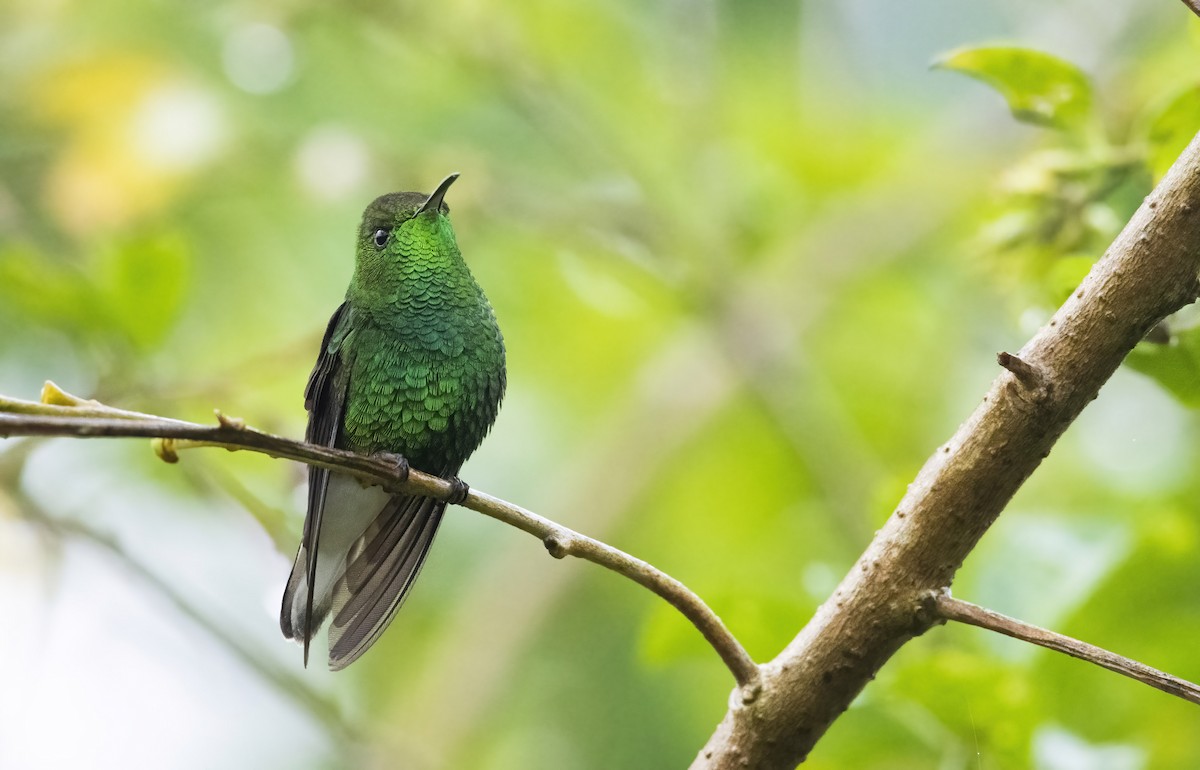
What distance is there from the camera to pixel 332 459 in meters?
1.48

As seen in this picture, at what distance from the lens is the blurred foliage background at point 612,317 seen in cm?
271

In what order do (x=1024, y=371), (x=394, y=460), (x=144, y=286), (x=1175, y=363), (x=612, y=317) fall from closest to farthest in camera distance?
(x=1024, y=371) < (x=1175, y=363) < (x=394, y=460) < (x=144, y=286) < (x=612, y=317)

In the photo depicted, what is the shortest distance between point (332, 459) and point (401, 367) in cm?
118

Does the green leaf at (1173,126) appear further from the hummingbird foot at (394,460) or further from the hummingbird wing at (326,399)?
the hummingbird wing at (326,399)

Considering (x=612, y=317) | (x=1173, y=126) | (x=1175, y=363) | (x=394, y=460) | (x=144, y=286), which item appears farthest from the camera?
(x=612, y=317)

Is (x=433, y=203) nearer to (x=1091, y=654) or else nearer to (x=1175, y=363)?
(x=1175, y=363)

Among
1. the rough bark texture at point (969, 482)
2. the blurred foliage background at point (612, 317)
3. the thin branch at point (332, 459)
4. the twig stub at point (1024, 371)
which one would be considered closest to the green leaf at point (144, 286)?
the blurred foliage background at point (612, 317)

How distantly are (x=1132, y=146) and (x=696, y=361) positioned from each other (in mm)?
2675

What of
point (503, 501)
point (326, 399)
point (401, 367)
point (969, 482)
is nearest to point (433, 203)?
point (401, 367)

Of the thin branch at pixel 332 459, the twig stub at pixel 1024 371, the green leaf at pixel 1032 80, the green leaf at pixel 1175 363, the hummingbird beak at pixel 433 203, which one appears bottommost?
the thin branch at pixel 332 459

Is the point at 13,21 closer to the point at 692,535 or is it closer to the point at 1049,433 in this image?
the point at 692,535

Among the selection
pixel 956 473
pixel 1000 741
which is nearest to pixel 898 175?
pixel 1000 741

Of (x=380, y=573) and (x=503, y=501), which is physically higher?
(x=380, y=573)

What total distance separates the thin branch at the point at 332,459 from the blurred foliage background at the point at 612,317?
0.78m
